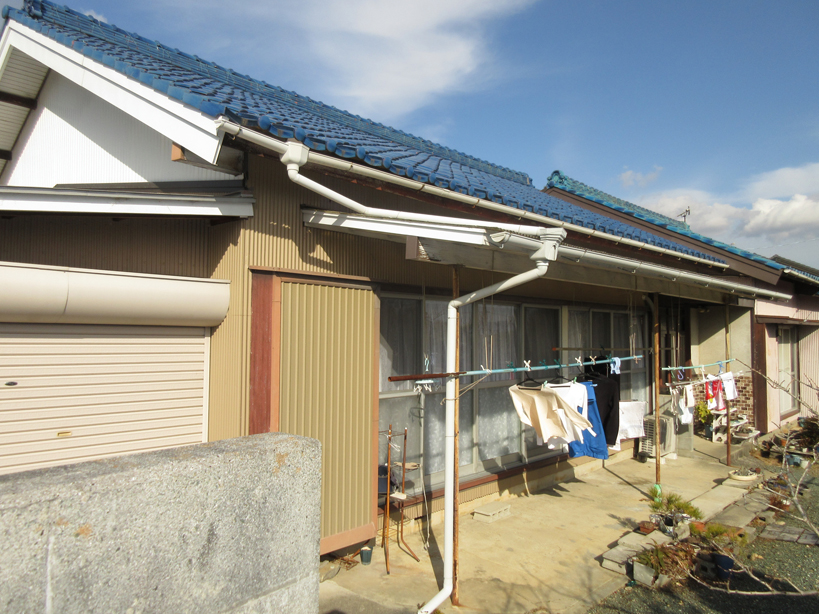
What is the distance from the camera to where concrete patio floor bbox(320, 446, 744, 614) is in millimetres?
4543

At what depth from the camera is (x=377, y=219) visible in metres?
4.55

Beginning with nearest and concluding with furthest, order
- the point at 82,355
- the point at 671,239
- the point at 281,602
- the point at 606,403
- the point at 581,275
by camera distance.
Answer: the point at 281,602, the point at 82,355, the point at 581,275, the point at 606,403, the point at 671,239

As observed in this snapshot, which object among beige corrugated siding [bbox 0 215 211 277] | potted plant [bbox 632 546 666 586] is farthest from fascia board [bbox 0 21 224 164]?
potted plant [bbox 632 546 666 586]

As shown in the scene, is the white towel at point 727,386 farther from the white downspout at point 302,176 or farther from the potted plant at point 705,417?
the white downspout at point 302,176

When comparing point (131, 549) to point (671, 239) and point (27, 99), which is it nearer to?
point (27, 99)

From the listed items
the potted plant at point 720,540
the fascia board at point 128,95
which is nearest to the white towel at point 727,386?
the potted plant at point 720,540

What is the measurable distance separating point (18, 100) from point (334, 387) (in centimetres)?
613

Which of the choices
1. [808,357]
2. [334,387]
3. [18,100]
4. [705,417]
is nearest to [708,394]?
[705,417]

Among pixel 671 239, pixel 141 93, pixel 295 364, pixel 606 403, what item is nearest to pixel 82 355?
pixel 295 364

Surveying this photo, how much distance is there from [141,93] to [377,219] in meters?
2.22

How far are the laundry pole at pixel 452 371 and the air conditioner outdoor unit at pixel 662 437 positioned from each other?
6.75m

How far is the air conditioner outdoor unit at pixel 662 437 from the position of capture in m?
10.1

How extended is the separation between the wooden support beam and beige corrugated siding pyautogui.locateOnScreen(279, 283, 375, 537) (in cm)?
541

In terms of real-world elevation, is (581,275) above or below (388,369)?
above
